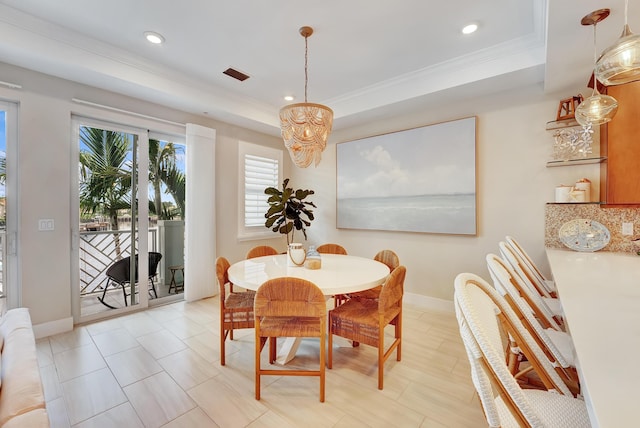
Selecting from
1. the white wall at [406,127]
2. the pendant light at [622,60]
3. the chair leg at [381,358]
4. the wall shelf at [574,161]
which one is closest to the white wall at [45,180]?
the white wall at [406,127]

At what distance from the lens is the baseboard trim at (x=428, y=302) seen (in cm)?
335

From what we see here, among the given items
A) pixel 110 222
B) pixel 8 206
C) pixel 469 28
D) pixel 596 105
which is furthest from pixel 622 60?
pixel 8 206

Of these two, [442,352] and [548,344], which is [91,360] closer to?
[442,352]

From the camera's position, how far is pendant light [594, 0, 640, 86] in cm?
130

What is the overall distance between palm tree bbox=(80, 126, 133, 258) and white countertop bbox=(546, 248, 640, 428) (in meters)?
4.03

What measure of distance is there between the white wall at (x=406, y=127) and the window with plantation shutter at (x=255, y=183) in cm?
94

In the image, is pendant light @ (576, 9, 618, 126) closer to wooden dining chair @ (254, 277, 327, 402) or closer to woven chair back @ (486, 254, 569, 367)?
woven chair back @ (486, 254, 569, 367)

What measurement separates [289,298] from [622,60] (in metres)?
2.16

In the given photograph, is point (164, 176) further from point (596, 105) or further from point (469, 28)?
point (596, 105)

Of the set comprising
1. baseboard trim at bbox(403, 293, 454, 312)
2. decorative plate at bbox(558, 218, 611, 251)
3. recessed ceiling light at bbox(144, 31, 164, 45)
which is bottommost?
baseboard trim at bbox(403, 293, 454, 312)

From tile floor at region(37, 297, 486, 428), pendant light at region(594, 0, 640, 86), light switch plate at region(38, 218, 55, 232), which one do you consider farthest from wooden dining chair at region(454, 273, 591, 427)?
light switch plate at region(38, 218, 55, 232)

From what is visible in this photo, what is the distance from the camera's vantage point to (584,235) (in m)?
2.49

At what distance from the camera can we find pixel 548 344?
47.6 inches

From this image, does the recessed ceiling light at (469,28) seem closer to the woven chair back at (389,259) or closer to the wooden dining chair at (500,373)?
the woven chair back at (389,259)
